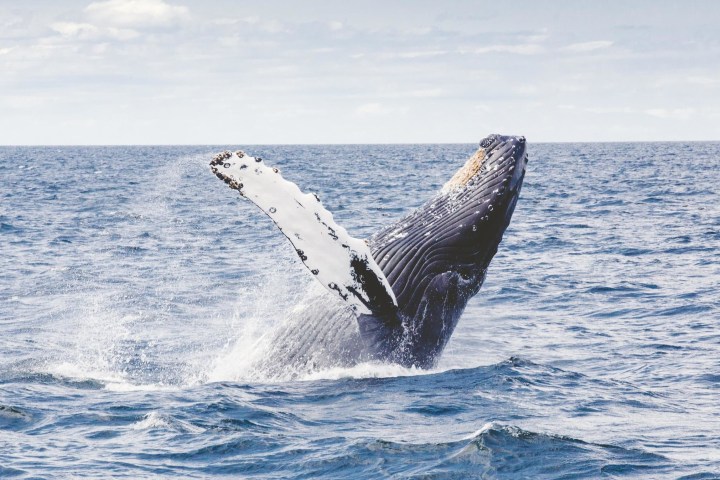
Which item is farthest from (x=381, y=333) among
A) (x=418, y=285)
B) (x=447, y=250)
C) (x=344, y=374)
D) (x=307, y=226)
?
(x=307, y=226)

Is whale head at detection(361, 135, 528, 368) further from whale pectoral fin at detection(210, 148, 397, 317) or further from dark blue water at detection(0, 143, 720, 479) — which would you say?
whale pectoral fin at detection(210, 148, 397, 317)

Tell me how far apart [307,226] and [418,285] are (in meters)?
1.55

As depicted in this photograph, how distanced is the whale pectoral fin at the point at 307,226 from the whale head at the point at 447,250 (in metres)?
0.88

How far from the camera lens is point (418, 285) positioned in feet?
28.4

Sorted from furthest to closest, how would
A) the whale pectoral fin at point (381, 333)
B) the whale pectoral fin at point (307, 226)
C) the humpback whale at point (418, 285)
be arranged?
the humpback whale at point (418, 285), the whale pectoral fin at point (381, 333), the whale pectoral fin at point (307, 226)

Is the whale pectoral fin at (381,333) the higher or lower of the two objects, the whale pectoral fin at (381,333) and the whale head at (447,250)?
the lower

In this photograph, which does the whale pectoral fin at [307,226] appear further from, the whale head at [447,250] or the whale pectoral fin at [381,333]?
the whale head at [447,250]

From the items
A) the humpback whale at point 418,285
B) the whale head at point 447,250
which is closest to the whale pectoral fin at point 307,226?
the humpback whale at point 418,285

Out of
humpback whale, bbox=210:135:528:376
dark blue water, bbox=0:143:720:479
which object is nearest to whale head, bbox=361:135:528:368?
humpback whale, bbox=210:135:528:376

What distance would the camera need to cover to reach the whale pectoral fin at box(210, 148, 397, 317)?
7305 millimetres

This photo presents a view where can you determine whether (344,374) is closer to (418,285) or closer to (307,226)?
(418,285)

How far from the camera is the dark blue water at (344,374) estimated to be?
734 centimetres

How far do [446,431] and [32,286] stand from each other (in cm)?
1063

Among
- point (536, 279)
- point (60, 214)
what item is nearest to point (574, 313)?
point (536, 279)
